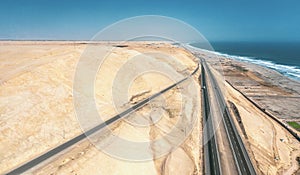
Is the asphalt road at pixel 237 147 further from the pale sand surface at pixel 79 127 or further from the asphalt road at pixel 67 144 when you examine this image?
the asphalt road at pixel 67 144

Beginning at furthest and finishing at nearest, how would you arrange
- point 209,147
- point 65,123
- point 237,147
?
point 237,147, point 209,147, point 65,123

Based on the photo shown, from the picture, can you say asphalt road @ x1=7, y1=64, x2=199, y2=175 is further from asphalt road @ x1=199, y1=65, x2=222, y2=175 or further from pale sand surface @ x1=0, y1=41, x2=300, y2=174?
asphalt road @ x1=199, y1=65, x2=222, y2=175

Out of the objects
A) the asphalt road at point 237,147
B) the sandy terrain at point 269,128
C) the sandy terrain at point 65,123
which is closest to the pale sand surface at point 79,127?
the sandy terrain at point 65,123

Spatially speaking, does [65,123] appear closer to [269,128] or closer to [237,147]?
[237,147]

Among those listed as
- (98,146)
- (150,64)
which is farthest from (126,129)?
(150,64)

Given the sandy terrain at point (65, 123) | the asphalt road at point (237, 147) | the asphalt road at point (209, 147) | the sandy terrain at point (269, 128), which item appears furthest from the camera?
the sandy terrain at point (269, 128)

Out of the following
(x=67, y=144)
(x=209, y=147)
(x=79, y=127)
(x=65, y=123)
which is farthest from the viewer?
(x=209, y=147)

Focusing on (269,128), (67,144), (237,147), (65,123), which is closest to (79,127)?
(65,123)

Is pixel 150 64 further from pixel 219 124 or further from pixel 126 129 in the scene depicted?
pixel 126 129

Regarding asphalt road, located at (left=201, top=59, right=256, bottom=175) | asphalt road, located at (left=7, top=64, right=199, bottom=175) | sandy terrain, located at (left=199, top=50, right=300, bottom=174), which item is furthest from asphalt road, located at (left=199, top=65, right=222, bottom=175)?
asphalt road, located at (left=7, top=64, right=199, bottom=175)
